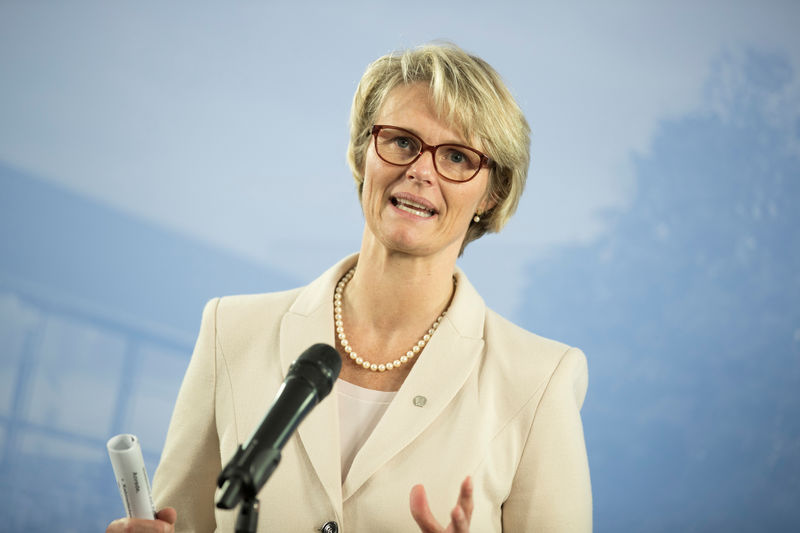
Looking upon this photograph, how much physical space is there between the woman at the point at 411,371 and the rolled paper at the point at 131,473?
445 mm

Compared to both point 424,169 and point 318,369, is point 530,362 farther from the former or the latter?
point 318,369

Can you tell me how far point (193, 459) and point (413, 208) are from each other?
766 millimetres

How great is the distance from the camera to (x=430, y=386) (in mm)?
1872

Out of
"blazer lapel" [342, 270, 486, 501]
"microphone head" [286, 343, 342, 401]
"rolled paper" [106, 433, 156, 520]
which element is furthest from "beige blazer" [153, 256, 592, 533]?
"microphone head" [286, 343, 342, 401]

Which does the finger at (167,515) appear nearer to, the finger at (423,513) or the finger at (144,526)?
the finger at (144,526)

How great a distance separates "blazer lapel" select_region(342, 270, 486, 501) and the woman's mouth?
27 centimetres

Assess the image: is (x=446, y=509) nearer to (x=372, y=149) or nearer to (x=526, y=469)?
(x=526, y=469)

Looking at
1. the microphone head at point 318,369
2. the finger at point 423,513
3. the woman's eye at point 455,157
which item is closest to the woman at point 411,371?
the woman's eye at point 455,157

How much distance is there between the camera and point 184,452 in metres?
1.94

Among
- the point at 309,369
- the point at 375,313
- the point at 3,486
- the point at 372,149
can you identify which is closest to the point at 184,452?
the point at 375,313

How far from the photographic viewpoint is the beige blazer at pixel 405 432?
1787mm

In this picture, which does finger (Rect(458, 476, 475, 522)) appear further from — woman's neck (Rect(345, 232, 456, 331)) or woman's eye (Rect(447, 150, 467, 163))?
woman's eye (Rect(447, 150, 467, 163))

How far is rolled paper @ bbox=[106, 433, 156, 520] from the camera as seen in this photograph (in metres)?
1.28

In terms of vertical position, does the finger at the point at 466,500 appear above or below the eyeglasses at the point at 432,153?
below
